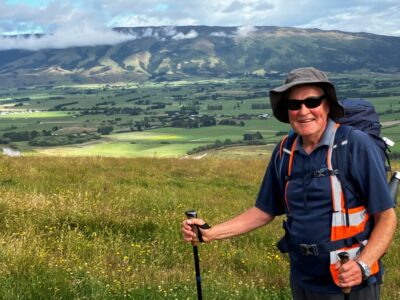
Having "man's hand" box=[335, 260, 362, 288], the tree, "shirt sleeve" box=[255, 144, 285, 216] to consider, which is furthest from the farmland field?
"man's hand" box=[335, 260, 362, 288]

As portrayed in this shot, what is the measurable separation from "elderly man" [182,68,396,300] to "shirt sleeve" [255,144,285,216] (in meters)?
0.11

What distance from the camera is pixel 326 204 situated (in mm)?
3369

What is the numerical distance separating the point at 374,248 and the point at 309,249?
478 mm

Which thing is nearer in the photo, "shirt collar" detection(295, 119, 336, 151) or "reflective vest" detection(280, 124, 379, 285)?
"reflective vest" detection(280, 124, 379, 285)

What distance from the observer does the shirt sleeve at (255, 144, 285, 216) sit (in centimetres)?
391

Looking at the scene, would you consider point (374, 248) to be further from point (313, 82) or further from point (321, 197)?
point (313, 82)

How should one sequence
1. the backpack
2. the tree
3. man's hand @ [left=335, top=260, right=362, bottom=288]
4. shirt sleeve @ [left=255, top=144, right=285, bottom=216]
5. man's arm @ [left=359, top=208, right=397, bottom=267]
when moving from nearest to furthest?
man's hand @ [left=335, top=260, right=362, bottom=288] → man's arm @ [left=359, top=208, right=397, bottom=267] → the backpack → shirt sleeve @ [left=255, top=144, right=285, bottom=216] → the tree

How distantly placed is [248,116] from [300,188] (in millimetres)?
127242

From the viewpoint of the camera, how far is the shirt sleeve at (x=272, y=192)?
3.91 meters

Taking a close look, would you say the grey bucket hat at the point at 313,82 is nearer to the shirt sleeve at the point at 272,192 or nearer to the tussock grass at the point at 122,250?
the shirt sleeve at the point at 272,192

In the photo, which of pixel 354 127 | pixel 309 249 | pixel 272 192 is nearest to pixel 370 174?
pixel 354 127

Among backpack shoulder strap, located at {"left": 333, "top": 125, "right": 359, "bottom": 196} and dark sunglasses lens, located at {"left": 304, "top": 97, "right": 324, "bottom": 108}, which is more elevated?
dark sunglasses lens, located at {"left": 304, "top": 97, "right": 324, "bottom": 108}

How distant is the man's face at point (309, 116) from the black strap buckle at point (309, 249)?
0.82 metres

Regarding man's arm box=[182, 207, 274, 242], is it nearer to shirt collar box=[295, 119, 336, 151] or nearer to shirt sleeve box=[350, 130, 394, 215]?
shirt collar box=[295, 119, 336, 151]
